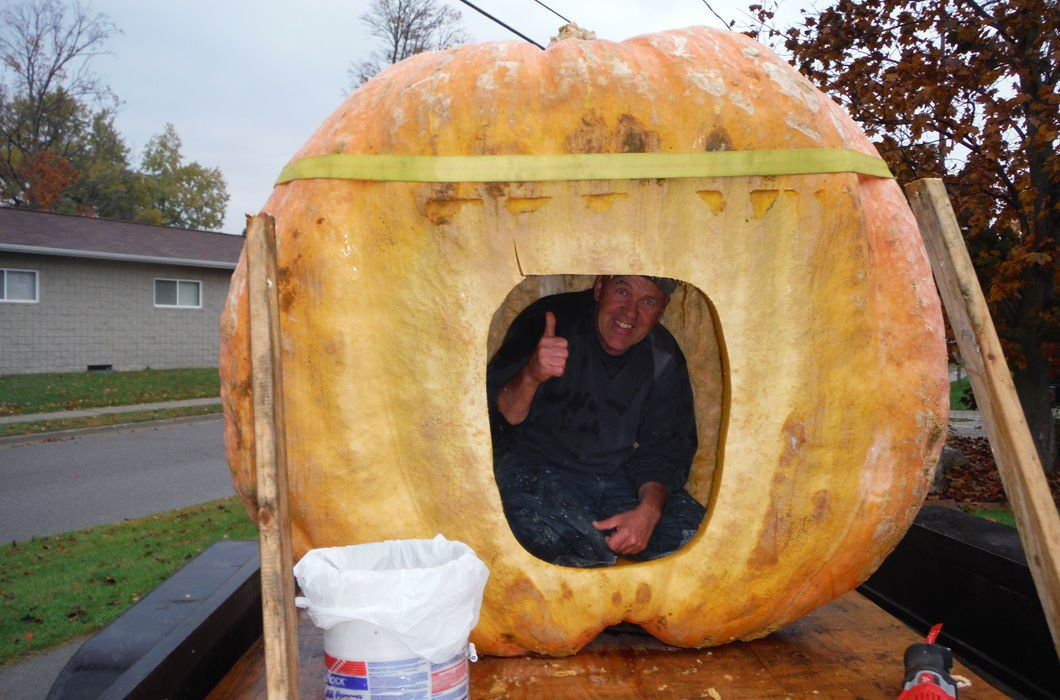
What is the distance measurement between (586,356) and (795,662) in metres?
1.36

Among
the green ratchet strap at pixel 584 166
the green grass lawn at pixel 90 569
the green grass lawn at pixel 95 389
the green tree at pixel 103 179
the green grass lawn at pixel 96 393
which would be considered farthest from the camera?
the green tree at pixel 103 179

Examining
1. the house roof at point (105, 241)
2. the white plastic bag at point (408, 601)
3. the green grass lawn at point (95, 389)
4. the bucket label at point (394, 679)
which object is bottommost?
the bucket label at point (394, 679)

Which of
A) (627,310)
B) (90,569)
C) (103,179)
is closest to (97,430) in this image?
(90,569)

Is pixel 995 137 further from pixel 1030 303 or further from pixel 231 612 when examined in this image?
pixel 231 612

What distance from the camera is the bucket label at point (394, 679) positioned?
1692 millimetres

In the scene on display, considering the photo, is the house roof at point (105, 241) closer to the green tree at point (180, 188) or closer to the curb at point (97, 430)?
the curb at point (97, 430)

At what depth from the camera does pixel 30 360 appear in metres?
16.0

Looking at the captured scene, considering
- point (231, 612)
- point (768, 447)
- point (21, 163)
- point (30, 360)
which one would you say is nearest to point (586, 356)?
point (768, 447)

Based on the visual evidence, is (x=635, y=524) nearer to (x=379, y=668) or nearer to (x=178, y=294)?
(x=379, y=668)

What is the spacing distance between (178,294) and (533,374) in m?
17.3

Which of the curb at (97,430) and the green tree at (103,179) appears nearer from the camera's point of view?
the curb at (97,430)

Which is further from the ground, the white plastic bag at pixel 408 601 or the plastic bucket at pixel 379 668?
the white plastic bag at pixel 408 601

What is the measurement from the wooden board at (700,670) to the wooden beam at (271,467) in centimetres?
50

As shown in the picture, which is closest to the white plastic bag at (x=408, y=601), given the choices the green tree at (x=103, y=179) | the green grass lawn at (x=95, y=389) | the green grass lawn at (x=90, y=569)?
the green grass lawn at (x=90, y=569)
